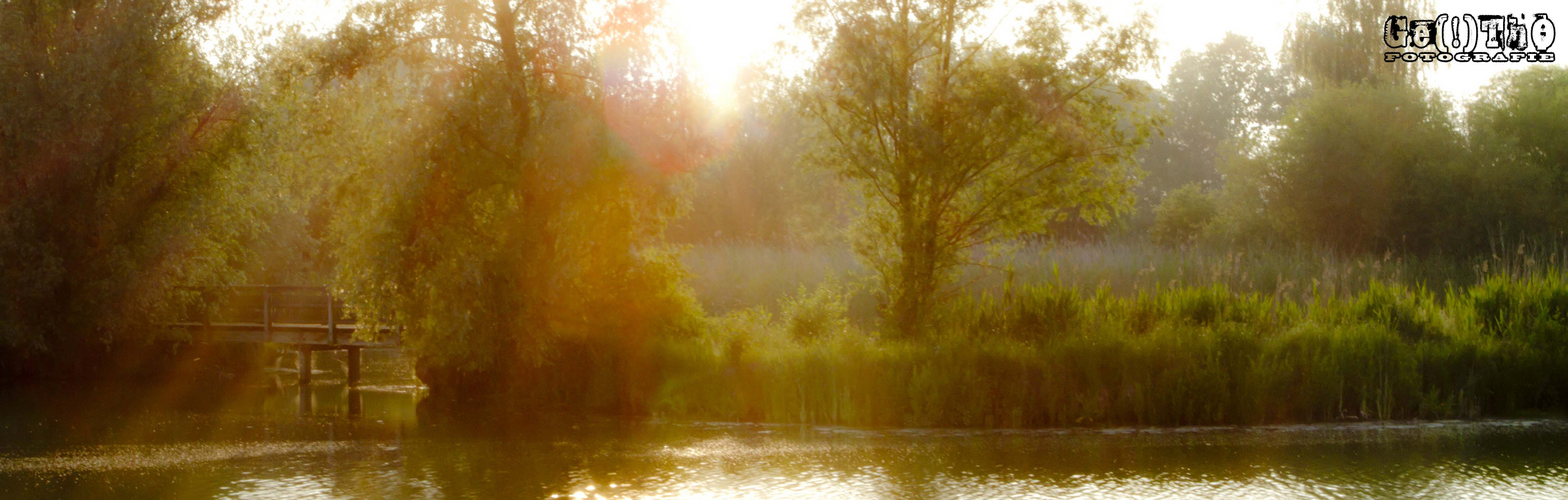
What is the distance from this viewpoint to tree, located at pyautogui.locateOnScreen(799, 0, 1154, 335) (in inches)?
627

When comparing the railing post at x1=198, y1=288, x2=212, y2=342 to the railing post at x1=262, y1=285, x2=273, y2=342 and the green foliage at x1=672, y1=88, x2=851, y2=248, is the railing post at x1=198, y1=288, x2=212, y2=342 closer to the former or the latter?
the railing post at x1=262, y1=285, x2=273, y2=342

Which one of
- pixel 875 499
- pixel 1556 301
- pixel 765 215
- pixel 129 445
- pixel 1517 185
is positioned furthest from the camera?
pixel 765 215

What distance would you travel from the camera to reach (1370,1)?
34.2m

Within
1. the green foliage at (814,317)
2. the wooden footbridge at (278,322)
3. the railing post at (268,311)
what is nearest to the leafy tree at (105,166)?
the wooden footbridge at (278,322)

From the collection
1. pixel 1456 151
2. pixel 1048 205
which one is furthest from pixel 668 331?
pixel 1456 151

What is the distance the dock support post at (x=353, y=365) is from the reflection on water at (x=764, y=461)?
7714mm

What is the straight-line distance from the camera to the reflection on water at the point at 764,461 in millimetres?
10227

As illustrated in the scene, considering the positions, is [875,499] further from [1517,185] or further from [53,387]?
[1517,185]

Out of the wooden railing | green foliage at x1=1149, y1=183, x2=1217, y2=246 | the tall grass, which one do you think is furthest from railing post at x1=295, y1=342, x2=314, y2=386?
green foliage at x1=1149, y1=183, x2=1217, y2=246

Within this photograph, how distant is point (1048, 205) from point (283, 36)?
37.4 feet

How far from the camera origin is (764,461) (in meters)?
11.9

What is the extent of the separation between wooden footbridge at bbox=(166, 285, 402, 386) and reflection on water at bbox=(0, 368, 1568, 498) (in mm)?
7609

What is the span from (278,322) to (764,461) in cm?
1675

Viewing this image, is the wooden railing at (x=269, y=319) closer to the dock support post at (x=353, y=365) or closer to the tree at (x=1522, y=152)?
the dock support post at (x=353, y=365)
